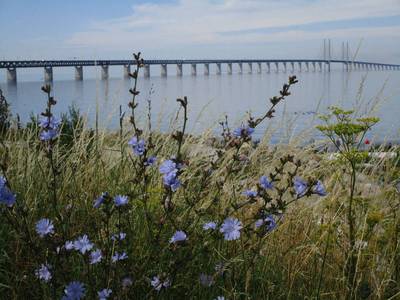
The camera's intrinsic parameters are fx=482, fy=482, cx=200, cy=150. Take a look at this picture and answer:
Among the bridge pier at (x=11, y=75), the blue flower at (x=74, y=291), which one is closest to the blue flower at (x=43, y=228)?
the blue flower at (x=74, y=291)

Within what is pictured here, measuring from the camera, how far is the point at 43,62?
8019cm

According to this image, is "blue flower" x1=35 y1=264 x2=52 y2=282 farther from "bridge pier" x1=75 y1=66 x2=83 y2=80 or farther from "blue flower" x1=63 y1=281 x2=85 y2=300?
"bridge pier" x1=75 y1=66 x2=83 y2=80

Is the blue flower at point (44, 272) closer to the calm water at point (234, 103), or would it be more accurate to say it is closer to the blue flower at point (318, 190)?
the blue flower at point (318, 190)

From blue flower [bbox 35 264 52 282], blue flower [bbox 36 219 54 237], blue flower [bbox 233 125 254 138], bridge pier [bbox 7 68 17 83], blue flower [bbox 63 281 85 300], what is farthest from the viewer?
bridge pier [bbox 7 68 17 83]

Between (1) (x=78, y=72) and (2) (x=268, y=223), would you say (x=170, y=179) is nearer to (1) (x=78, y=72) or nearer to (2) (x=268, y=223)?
(2) (x=268, y=223)

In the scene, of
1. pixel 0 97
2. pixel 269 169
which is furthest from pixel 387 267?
pixel 0 97

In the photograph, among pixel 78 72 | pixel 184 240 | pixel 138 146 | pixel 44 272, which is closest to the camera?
pixel 184 240

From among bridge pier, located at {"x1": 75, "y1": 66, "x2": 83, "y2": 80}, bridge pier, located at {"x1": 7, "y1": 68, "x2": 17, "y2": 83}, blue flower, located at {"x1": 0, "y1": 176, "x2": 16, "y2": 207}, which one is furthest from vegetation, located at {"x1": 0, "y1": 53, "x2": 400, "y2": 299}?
bridge pier, located at {"x1": 75, "y1": 66, "x2": 83, "y2": 80}

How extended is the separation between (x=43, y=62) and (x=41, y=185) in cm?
8115

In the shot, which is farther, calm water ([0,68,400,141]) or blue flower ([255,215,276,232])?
calm water ([0,68,400,141])

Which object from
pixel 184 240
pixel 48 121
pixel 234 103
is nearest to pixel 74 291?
pixel 184 240

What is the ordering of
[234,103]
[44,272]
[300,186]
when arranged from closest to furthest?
[44,272]
[300,186]
[234,103]

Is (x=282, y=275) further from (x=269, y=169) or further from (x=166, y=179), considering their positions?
(x=269, y=169)

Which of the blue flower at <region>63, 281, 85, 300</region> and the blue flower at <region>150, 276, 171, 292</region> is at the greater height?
the blue flower at <region>63, 281, 85, 300</region>
